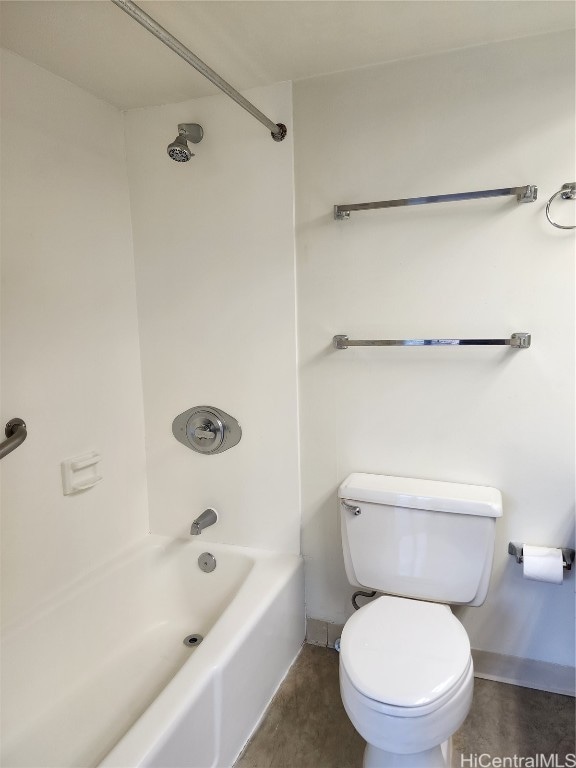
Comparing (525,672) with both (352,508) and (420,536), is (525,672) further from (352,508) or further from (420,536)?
(352,508)

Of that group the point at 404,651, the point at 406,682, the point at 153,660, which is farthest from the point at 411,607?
the point at 153,660

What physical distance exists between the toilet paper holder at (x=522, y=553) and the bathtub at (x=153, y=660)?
77 cm

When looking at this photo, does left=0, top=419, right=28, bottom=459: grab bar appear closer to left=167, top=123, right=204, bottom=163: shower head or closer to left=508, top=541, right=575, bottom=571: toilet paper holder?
left=167, top=123, right=204, bottom=163: shower head

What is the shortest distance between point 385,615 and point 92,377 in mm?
1291

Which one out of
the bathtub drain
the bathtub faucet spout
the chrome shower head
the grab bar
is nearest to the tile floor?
the bathtub drain

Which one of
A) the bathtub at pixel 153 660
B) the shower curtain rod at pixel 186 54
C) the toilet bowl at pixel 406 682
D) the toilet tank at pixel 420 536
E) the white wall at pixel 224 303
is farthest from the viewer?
the white wall at pixel 224 303

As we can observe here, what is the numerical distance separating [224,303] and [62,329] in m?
0.58

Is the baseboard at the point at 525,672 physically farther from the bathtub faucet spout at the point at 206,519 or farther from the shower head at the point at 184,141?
the shower head at the point at 184,141

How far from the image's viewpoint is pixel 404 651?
4.27ft

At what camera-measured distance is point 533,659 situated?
169 cm

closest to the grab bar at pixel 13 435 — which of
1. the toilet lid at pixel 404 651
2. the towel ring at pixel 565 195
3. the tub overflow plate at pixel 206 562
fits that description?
the tub overflow plate at pixel 206 562

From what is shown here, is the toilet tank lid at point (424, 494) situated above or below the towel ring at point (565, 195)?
below

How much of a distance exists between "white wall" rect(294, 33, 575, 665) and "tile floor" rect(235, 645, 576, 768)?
16cm

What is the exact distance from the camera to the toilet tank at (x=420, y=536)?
1533mm
